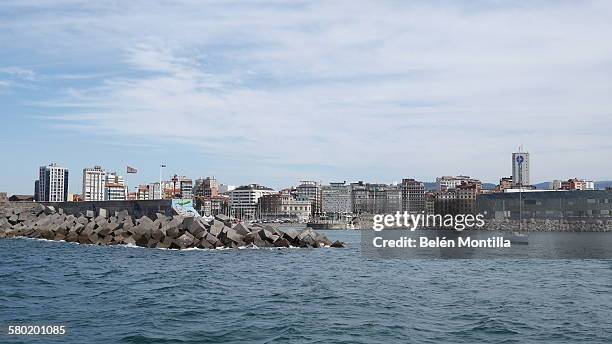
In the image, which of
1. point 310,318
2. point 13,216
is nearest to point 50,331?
point 310,318

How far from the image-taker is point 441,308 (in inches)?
881

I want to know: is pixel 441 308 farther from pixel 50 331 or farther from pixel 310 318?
pixel 50 331

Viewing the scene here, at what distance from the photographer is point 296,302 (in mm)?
23453

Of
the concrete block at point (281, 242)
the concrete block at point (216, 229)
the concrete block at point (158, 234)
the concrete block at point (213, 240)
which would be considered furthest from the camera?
the concrete block at point (281, 242)

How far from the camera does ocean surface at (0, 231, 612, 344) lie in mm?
17750

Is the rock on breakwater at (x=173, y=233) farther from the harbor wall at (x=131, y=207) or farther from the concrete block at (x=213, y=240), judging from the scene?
the harbor wall at (x=131, y=207)

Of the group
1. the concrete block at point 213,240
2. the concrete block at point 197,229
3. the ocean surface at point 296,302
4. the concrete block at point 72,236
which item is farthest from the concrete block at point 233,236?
the concrete block at point 72,236

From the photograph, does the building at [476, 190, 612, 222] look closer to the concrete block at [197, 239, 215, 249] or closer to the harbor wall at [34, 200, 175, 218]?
the harbor wall at [34, 200, 175, 218]

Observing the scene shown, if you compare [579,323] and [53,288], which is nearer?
[579,323]

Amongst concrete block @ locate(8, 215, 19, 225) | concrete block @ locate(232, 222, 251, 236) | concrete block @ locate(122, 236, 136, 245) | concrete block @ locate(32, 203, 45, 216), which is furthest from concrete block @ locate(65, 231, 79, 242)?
concrete block @ locate(32, 203, 45, 216)

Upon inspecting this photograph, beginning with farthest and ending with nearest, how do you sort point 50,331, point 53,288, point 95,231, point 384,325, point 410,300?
point 95,231, point 53,288, point 410,300, point 384,325, point 50,331

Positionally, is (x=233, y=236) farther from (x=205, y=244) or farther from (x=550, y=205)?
(x=550, y=205)

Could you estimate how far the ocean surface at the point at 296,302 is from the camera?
17750mm

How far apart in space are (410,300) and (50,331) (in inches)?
491
